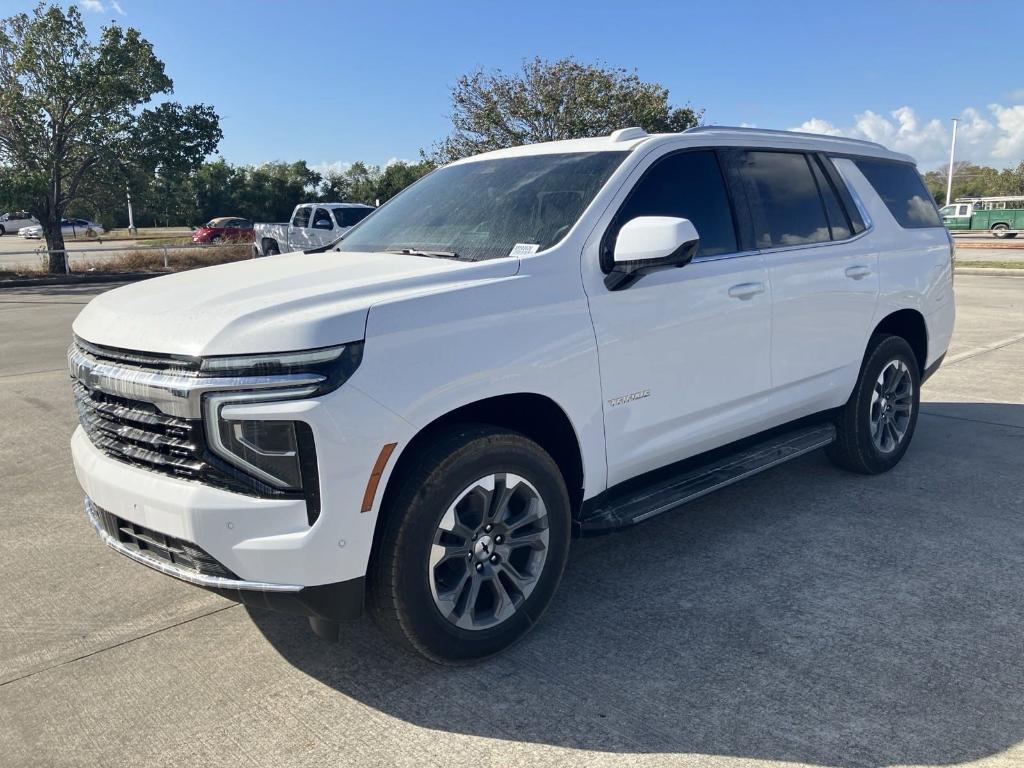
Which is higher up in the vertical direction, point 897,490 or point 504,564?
point 504,564

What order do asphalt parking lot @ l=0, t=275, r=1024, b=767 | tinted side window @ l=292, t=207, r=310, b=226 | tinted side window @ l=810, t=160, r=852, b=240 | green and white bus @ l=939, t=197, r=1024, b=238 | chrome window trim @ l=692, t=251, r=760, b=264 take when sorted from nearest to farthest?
asphalt parking lot @ l=0, t=275, r=1024, b=767 → chrome window trim @ l=692, t=251, r=760, b=264 → tinted side window @ l=810, t=160, r=852, b=240 → tinted side window @ l=292, t=207, r=310, b=226 → green and white bus @ l=939, t=197, r=1024, b=238

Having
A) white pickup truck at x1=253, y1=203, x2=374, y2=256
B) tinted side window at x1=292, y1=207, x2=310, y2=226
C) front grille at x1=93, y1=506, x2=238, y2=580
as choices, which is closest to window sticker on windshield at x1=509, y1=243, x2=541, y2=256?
front grille at x1=93, y1=506, x2=238, y2=580

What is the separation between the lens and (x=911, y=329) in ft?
18.2

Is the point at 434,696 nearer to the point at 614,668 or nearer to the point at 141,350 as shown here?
the point at 614,668

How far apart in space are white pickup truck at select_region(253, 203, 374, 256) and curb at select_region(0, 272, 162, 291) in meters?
3.45

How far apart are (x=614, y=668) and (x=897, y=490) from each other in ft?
9.00

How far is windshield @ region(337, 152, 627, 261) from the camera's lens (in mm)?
3590

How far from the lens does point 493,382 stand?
9.86 feet

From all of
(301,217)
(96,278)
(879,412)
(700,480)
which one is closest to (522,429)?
(700,480)

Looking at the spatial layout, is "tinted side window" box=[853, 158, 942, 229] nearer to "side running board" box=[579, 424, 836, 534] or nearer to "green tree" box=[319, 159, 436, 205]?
"side running board" box=[579, 424, 836, 534]

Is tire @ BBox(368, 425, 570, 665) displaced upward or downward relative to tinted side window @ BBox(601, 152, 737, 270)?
downward

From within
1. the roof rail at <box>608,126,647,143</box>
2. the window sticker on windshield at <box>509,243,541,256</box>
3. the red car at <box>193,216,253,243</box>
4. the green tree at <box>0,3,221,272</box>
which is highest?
the green tree at <box>0,3,221,272</box>

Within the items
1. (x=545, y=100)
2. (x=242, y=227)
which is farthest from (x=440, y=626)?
(x=242, y=227)

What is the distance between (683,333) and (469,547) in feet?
4.53
